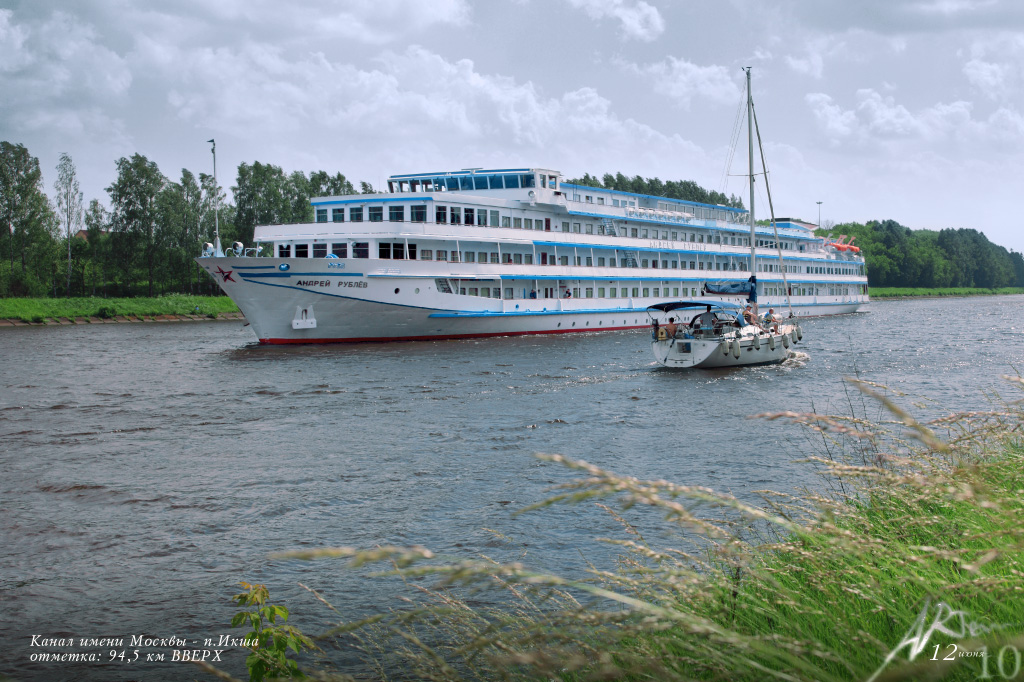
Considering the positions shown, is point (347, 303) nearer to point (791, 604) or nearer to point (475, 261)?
point (475, 261)

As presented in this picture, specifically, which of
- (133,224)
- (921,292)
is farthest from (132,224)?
(921,292)

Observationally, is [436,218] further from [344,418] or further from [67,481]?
[67,481]

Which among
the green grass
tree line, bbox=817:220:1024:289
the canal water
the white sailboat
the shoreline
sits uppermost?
tree line, bbox=817:220:1024:289

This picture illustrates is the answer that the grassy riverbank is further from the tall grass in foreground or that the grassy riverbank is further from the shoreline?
the tall grass in foreground

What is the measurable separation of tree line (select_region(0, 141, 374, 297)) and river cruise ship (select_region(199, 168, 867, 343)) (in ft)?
109

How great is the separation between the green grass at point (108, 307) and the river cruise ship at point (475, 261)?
21235 mm

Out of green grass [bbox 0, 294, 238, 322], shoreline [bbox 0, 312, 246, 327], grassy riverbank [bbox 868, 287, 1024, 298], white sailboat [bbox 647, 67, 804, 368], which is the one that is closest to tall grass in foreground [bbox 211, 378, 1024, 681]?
white sailboat [bbox 647, 67, 804, 368]

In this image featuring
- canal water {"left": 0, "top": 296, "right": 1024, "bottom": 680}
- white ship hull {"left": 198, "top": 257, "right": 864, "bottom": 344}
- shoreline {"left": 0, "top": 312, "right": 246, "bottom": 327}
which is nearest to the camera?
canal water {"left": 0, "top": 296, "right": 1024, "bottom": 680}

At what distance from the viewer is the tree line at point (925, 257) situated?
15300 cm

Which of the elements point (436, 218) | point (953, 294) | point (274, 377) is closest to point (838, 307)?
point (436, 218)

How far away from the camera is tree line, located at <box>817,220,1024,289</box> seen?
15300cm

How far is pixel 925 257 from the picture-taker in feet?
511

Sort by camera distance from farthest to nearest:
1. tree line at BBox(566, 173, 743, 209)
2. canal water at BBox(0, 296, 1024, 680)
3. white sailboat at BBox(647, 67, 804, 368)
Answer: tree line at BBox(566, 173, 743, 209) < white sailboat at BBox(647, 67, 804, 368) < canal water at BBox(0, 296, 1024, 680)

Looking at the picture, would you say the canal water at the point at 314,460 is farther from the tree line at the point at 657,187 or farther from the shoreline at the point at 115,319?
the tree line at the point at 657,187
